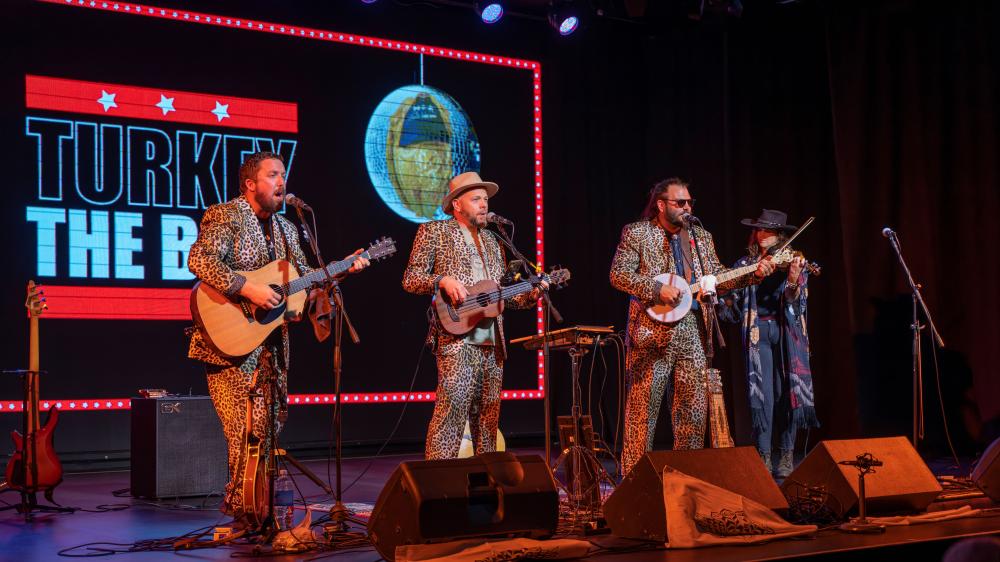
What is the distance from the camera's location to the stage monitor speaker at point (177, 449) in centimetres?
637

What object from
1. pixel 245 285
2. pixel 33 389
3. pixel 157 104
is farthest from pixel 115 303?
pixel 245 285

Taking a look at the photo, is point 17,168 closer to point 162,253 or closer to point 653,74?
point 162,253

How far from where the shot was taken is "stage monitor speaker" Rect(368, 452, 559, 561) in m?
3.71

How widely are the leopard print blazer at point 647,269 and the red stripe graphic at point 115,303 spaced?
4.01 m

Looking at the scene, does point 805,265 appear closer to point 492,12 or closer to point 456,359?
point 456,359

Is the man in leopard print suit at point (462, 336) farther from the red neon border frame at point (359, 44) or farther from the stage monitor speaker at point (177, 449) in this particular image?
the red neon border frame at point (359, 44)

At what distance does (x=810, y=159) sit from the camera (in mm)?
9180

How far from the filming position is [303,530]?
4176 mm

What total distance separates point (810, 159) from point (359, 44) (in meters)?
4.20

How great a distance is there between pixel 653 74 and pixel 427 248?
5265mm

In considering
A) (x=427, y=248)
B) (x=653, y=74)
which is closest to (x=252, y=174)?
(x=427, y=248)

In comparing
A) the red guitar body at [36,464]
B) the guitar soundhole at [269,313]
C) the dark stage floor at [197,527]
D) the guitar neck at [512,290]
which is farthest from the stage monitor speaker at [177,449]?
the guitar neck at [512,290]

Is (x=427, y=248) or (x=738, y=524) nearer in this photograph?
(x=738, y=524)

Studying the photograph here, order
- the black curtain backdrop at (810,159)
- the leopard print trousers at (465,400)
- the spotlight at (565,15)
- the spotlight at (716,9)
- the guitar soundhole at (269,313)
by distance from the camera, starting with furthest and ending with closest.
→ the spotlight at (565,15), the black curtain backdrop at (810,159), the spotlight at (716,9), the leopard print trousers at (465,400), the guitar soundhole at (269,313)
